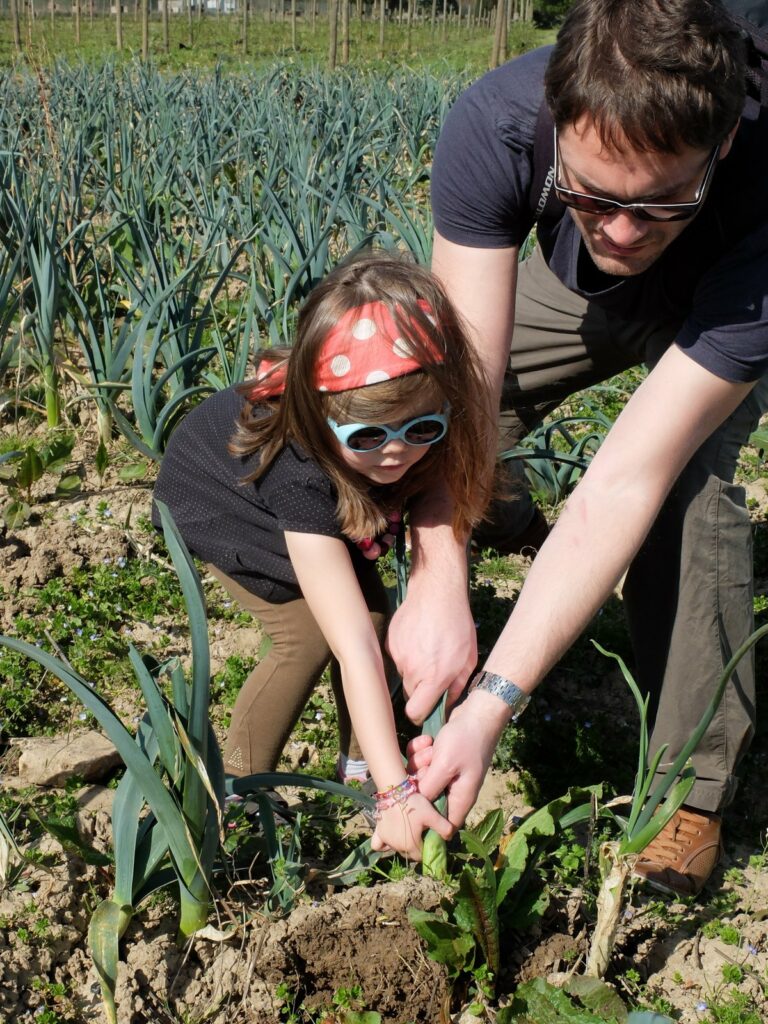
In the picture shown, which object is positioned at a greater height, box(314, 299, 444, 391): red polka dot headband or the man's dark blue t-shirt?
the man's dark blue t-shirt

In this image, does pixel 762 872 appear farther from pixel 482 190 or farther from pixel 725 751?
pixel 482 190

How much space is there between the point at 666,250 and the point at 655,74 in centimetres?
51

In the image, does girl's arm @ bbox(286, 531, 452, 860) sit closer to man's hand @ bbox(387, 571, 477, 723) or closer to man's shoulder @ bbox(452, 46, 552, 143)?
man's hand @ bbox(387, 571, 477, 723)

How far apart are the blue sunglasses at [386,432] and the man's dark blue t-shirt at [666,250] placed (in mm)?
400

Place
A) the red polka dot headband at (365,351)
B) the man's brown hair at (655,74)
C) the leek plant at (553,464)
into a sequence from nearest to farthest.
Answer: the man's brown hair at (655,74) < the red polka dot headband at (365,351) < the leek plant at (553,464)

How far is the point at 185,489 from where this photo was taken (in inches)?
73.7

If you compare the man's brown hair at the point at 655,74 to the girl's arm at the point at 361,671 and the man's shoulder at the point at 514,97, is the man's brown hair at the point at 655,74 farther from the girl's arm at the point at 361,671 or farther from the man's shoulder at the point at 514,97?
the girl's arm at the point at 361,671

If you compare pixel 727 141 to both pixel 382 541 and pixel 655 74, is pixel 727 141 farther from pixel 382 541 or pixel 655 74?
pixel 382 541

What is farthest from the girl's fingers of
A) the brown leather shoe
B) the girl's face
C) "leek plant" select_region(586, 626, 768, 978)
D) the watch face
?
the brown leather shoe

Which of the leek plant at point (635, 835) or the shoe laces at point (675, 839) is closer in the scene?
the leek plant at point (635, 835)

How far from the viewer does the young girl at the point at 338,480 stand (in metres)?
1.46

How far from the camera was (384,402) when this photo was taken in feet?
4.80

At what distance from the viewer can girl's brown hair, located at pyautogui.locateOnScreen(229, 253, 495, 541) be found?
4.84 feet

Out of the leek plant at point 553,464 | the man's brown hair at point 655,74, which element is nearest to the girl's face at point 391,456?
the man's brown hair at point 655,74
